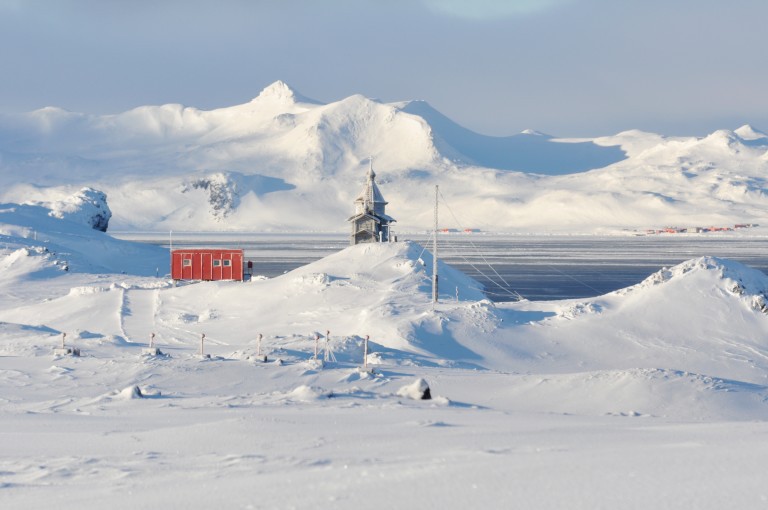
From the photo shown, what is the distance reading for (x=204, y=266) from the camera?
54188 mm

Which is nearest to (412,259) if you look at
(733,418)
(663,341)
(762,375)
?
(663,341)

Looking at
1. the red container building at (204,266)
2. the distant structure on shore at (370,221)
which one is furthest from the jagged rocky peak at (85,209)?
the red container building at (204,266)

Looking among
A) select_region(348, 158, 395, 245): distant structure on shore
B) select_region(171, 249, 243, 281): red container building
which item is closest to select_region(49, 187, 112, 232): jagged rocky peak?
select_region(348, 158, 395, 245): distant structure on shore

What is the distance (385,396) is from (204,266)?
36418 mm

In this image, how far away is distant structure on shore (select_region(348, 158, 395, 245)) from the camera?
6806 centimetres

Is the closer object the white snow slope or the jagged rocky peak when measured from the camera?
the white snow slope

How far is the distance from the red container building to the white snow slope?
1.31m

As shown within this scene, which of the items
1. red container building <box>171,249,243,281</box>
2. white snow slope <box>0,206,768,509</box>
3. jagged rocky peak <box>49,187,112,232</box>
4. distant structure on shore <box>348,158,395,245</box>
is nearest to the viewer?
white snow slope <box>0,206,768,509</box>

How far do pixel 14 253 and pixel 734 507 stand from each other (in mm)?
62974

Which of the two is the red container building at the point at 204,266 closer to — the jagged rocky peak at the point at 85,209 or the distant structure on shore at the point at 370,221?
the distant structure on shore at the point at 370,221

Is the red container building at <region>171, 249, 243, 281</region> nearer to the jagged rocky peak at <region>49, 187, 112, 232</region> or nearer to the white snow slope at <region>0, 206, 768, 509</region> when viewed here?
the white snow slope at <region>0, 206, 768, 509</region>

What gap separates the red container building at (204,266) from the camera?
53.9 metres

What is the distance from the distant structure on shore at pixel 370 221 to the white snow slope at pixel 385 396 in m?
14.1

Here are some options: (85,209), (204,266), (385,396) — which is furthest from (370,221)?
(85,209)
